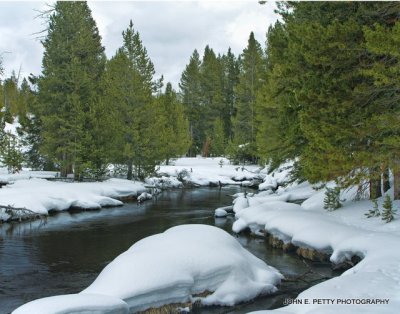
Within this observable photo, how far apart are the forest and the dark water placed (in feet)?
12.9

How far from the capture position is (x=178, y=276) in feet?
29.1

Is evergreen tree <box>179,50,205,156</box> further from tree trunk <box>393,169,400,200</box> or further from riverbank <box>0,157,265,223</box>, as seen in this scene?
tree trunk <box>393,169,400,200</box>

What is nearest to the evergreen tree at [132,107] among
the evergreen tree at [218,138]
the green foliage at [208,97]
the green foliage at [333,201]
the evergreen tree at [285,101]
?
the evergreen tree at [285,101]

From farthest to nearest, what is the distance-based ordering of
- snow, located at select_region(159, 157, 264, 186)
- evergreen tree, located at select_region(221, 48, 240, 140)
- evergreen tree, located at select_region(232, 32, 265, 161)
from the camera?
evergreen tree, located at select_region(221, 48, 240, 140), evergreen tree, located at select_region(232, 32, 265, 161), snow, located at select_region(159, 157, 264, 186)

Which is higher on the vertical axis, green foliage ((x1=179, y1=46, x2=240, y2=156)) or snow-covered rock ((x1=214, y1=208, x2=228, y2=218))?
green foliage ((x1=179, y1=46, x2=240, y2=156))

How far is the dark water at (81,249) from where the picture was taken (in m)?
10.3

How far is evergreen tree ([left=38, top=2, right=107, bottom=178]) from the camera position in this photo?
28594 mm

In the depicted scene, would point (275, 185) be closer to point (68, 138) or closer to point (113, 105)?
point (113, 105)

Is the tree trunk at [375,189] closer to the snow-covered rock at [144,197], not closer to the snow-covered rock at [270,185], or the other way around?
the snow-covered rock at [144,197]

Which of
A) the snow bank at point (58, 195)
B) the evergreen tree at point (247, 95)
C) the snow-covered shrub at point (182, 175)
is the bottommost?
the snow bank at point (58, 195)

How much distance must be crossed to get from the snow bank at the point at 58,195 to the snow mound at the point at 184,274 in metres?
13.0

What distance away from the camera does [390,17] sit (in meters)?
12.2

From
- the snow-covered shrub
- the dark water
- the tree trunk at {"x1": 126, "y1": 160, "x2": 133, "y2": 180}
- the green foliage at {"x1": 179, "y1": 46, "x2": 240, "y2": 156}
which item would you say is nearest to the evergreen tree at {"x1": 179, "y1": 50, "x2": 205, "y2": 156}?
the green foliage at {"x1": 179, "y1": 46, "x2": 240, "y2": 156}

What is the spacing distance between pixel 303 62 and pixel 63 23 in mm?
21464
